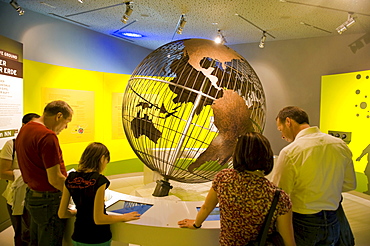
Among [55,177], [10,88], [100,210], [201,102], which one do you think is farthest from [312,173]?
[10,88]

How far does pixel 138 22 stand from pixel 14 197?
328 cm

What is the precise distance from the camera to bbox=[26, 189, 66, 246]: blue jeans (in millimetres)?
1637

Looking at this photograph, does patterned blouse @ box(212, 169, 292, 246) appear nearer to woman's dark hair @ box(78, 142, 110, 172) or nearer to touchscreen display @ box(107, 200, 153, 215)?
woman's dark hair @ box(78, 142, 110, 172)

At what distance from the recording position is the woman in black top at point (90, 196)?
140 cm

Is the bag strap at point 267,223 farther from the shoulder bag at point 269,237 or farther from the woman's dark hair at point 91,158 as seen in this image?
the woman's dark hair at point 91,158

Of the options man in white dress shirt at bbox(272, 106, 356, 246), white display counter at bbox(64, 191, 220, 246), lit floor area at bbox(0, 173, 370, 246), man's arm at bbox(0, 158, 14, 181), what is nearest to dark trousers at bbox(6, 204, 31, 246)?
man's arm at bbox(0, 158, 14, 181)

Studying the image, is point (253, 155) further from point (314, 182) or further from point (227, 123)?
point (227, 123)

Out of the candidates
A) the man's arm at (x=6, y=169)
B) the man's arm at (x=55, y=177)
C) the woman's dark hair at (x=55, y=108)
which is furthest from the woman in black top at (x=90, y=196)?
the man's arm at (x=6, y=169)

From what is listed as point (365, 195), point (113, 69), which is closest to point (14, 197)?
point (113, 69)

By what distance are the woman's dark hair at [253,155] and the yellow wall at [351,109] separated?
12.5ft

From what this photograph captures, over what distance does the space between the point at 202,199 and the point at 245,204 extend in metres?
1.46

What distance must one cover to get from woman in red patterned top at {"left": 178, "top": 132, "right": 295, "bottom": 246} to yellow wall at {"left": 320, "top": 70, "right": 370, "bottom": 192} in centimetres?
379

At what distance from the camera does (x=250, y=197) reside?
3.67 feet

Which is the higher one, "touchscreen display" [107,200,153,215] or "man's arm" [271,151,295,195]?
"man's arm" [271,151,295,195]
